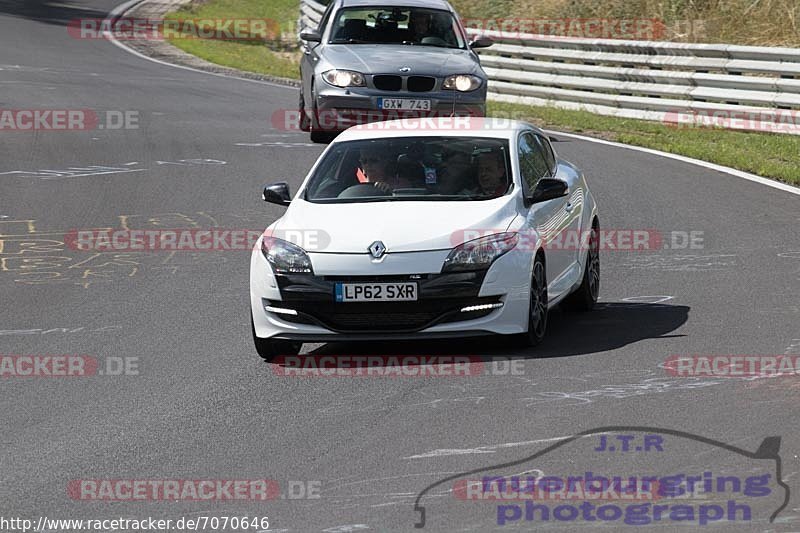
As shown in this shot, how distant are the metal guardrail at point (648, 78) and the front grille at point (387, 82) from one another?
565 centimetres

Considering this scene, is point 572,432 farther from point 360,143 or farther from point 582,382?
point 360,143

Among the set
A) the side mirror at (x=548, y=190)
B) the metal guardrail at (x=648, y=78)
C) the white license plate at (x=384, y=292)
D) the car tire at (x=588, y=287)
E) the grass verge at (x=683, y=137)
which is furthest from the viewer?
the metal guardrail at (x=648, y=78)

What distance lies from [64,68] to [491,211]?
2087 centimetres

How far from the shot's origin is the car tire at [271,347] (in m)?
9.52

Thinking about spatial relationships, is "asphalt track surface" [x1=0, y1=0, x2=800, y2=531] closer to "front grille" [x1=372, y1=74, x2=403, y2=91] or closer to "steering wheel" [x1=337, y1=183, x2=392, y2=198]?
"steering wheel" [x1=337, y1=183, x2=392, y2=198]

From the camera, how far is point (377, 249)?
927cm

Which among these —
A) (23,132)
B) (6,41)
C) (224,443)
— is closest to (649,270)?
(224,443)

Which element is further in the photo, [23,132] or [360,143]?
[23,132]

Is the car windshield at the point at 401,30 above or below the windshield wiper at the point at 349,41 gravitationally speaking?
above

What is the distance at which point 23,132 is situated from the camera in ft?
69.4

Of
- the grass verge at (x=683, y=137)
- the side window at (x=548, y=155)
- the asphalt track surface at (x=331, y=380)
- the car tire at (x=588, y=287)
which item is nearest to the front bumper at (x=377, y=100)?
the asphalt track surface at (x=331, y=380)

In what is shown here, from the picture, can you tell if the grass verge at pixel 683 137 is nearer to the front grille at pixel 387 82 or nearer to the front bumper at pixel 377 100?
the front bumper at pixel 377 100

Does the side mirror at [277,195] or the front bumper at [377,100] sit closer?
the side mirror at [277,195]

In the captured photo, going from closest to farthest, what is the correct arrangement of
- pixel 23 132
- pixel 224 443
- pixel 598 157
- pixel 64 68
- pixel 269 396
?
1. pixel 224 443
2. pixel 269 396
3. pixel 598 157
4. pixel 23 132
5. pixel 64 68
